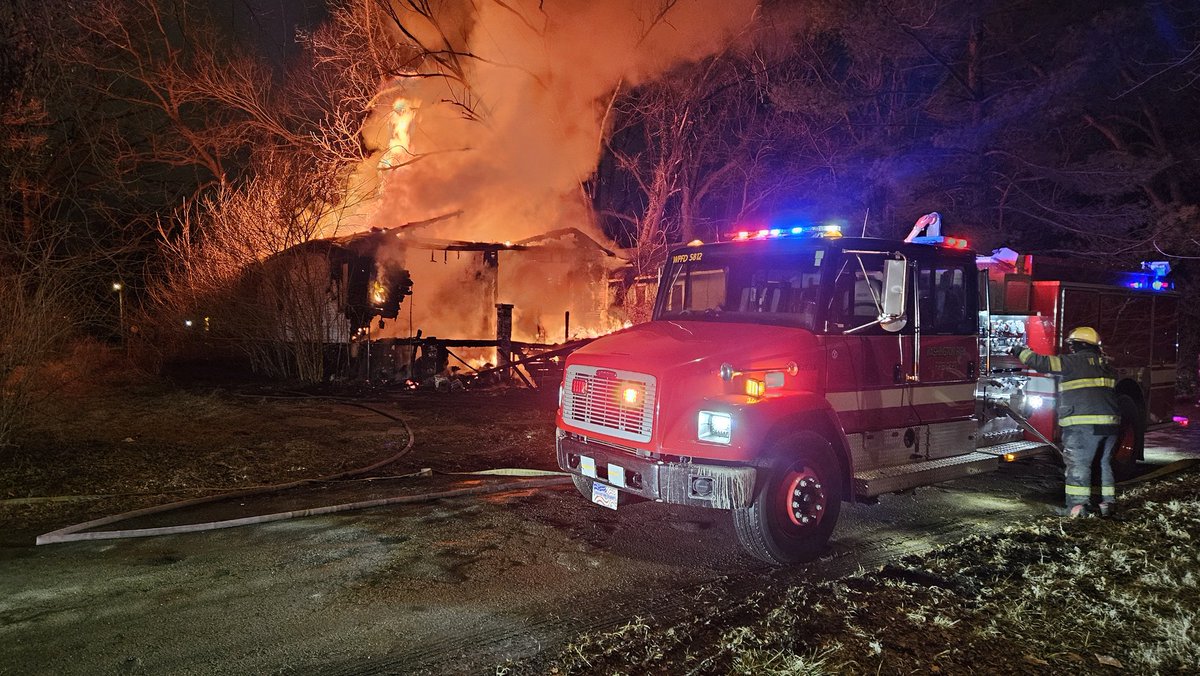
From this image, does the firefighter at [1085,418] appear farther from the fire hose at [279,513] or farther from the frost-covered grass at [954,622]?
the fire hose at [279,513]

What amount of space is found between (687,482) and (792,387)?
44.3 inches

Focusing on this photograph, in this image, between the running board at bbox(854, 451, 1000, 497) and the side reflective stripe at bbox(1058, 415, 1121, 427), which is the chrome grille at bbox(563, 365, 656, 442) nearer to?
the running board at bbox(854, 451, 1000, 497)

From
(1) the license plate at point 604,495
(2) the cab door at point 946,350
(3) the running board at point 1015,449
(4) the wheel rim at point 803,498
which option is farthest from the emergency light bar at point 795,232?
(3) the running board at point 1015,449

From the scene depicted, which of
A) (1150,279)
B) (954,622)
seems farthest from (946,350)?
(1150,279)

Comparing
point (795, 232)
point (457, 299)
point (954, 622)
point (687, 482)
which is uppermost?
point (457, 299)

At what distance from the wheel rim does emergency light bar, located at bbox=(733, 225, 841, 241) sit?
75.5 inches

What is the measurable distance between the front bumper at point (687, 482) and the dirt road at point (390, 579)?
569 millimetres

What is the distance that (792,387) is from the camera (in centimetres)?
534

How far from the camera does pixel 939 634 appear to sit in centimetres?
374

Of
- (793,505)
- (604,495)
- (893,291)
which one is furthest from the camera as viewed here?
(604,495)

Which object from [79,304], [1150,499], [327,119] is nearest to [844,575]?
[1150,499]

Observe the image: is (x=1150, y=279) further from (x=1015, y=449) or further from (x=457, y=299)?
(x=457, y=299)

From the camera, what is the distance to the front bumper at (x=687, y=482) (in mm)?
4891

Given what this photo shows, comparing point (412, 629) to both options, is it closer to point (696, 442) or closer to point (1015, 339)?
point (696, 442)
